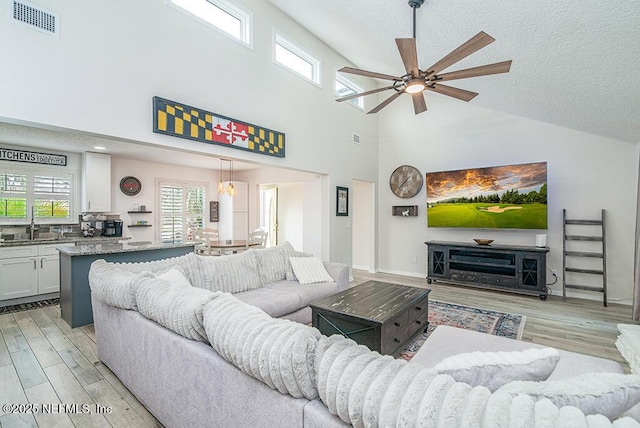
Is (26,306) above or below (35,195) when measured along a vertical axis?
below

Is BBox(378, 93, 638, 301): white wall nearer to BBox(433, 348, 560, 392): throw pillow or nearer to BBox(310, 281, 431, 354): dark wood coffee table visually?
BBox(310, 281, 431, 354): dark wood coffee table

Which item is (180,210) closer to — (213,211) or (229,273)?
(213,211)

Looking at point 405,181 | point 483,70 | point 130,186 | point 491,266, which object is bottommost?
point 491,266

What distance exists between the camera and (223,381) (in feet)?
4.50

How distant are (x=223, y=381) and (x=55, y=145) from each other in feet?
18.2

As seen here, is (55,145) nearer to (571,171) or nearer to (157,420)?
(157,420)

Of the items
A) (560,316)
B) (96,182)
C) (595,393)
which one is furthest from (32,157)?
(560,316)

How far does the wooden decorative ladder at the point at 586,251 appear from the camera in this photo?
174 inches

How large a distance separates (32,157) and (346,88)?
5817 millimetres

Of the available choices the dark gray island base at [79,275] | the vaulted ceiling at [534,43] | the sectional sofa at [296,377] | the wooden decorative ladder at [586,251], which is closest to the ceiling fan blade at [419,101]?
the vaulted ceiling at [534,43]

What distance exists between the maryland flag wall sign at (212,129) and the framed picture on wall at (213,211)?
3912 mm

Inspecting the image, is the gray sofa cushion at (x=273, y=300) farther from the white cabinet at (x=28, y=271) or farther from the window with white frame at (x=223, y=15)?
the white cabinet at (x=28, y=271)

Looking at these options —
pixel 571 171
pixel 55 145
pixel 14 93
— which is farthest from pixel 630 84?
pixel 55 145

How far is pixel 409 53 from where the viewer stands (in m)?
2.27
